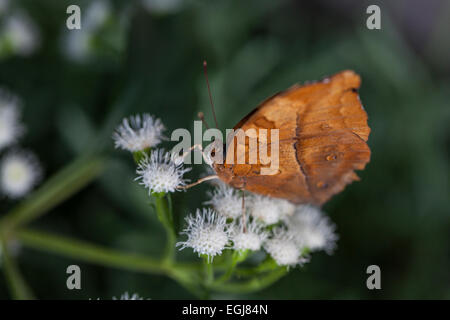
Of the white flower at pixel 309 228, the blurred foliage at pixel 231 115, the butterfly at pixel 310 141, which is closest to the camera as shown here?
the butterfly at pixel 310 141

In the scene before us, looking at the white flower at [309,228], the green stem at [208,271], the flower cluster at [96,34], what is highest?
the flower cluster at [96,34]

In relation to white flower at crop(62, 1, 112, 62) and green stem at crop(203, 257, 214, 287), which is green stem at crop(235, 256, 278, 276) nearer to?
green stem at crop(203, 257, 214, 287)

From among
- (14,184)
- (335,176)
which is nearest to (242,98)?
(335,176)

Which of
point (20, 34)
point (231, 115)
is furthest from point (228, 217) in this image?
point (20, 34)

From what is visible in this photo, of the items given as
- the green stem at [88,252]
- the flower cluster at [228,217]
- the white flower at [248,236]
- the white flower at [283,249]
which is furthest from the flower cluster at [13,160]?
the white flower at [283,249]

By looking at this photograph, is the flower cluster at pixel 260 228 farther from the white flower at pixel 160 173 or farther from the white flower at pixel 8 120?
the white flower at pixel 8 120

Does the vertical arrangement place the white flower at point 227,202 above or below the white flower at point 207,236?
above

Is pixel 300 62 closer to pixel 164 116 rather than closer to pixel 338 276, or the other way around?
pixel 164 116

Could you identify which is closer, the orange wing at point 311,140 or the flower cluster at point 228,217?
the orange wing at point 311,140
